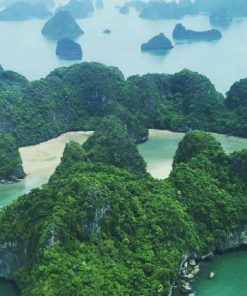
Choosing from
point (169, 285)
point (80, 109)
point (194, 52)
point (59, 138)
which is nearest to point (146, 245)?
point (169, 285)

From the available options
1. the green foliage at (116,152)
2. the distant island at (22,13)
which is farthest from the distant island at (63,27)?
the green foliage at (116,152)

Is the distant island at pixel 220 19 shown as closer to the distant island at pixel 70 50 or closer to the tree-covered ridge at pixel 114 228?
the distant island at pixel 70 50

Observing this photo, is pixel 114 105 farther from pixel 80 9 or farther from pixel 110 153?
pixel 80 9

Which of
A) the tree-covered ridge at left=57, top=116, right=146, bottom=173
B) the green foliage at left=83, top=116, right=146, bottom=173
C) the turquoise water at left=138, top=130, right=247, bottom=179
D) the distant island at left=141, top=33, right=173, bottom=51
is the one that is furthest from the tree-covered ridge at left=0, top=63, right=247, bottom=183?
the distant island at left=141, top=33, right=173, bottom=51

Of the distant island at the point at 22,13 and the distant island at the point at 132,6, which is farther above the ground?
the distant island at the point at 132,6

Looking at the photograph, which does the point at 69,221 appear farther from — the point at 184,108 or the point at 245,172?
the point at 184,108

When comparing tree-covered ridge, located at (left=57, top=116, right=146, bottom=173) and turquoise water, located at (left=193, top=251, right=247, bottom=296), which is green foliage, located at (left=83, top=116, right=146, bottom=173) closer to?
tree-covered ridge, located at (left=57, top=116, right=146, bottom=173)
